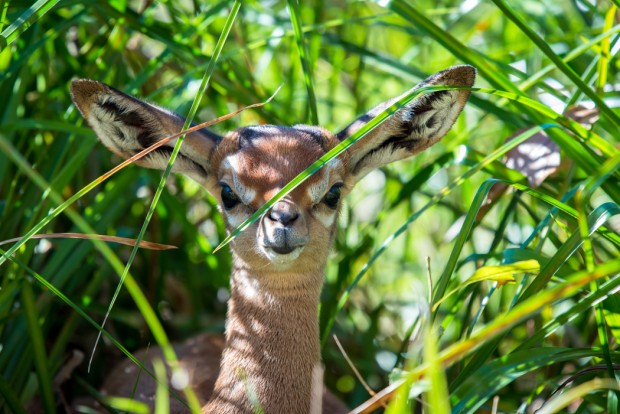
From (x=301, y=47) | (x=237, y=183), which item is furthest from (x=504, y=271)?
(x=301, y=47)

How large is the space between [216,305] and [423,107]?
6.16 feet

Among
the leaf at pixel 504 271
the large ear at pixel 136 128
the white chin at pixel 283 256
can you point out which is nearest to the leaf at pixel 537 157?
the leaf at pixel 504 271

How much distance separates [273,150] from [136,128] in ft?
1.59

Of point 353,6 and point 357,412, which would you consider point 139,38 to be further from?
point 357,412

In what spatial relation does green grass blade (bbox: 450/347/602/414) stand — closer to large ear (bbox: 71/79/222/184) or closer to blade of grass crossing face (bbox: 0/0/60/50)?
large ear (bbox: 71/79/222/184)

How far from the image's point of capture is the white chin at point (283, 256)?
2.50m

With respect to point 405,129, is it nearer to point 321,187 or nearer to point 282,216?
point 321,187

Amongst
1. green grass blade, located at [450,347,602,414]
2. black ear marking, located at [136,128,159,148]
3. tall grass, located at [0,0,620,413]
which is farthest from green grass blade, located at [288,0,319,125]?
green grass blade, located at [450,347,602,414]

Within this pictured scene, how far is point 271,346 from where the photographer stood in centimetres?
266

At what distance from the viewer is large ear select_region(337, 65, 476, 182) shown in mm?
2723

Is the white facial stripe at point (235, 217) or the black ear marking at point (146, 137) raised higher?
the black ear marking at point (146, 137)

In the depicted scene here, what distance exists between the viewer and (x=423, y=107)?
110 inches

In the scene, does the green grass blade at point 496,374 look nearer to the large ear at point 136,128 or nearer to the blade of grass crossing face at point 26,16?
the large ear at point 136,128

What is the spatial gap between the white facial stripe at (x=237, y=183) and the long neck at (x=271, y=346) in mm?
258
